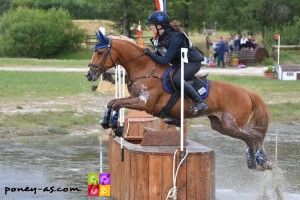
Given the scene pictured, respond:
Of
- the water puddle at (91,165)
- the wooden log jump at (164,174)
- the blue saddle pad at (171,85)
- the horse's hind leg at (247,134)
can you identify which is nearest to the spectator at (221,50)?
the water puddle at (91,165)

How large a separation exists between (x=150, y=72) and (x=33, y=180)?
3558 millimetres

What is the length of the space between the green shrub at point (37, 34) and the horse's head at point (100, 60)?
46.9m

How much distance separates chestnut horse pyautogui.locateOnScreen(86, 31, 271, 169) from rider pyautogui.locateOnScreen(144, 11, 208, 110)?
14 cm

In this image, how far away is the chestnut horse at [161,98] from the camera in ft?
33.9

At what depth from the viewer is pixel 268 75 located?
107 ft

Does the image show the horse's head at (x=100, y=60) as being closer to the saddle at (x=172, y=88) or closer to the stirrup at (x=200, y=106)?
the saddle at (x=172, y=88)

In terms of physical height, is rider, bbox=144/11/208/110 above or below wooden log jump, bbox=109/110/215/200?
above

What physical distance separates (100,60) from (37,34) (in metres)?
47.9

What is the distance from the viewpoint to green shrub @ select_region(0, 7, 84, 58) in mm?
56906

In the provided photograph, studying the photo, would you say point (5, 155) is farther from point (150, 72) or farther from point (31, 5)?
point (31, 5)
